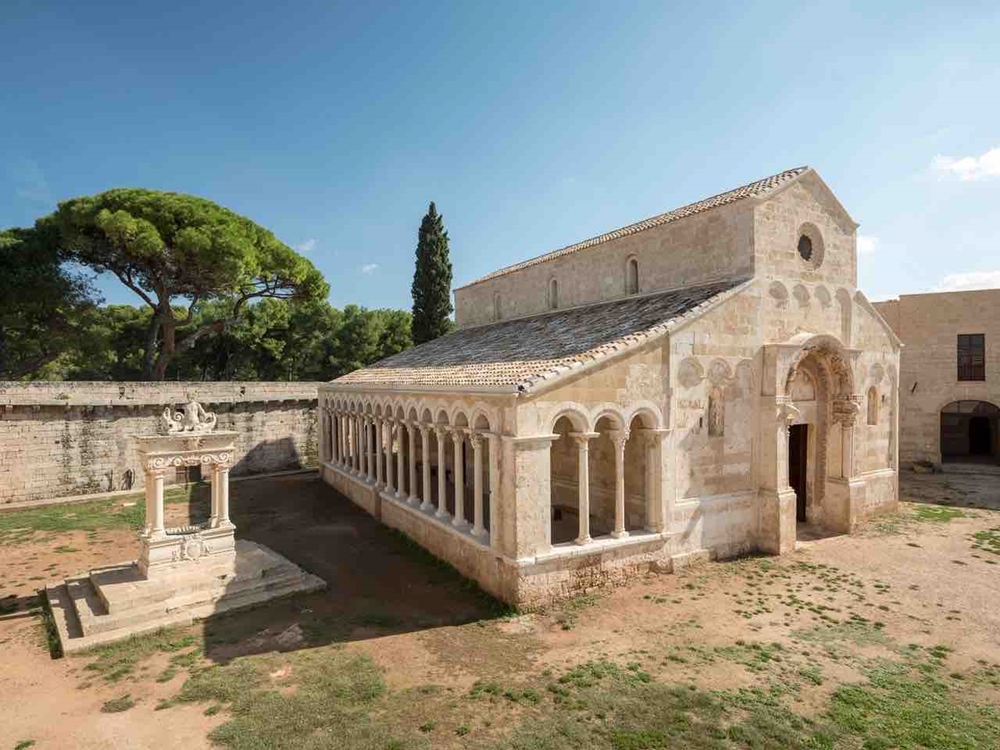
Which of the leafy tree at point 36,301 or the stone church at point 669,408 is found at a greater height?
the leafy tree at point 36,301

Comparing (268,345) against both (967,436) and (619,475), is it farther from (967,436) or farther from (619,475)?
(967,436)

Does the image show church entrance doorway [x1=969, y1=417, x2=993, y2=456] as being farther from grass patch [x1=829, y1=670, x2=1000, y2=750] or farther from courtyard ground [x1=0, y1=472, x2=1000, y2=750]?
grass patch [x1=829, y1=670, x2=1000, y2=750]

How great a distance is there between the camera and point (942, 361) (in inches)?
1051

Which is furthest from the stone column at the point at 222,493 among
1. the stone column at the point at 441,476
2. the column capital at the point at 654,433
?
the column capital at the point at 654,433

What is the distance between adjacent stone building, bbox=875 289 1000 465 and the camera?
25984 millimetres

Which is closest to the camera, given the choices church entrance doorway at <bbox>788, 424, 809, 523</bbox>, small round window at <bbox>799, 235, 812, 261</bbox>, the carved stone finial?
the carved stone finial

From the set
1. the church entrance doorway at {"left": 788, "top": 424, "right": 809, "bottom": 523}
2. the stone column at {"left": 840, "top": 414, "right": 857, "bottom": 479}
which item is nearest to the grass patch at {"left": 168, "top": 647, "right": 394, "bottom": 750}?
the church entrance doorway at {"left": 788, "top": 424, "right": 809, "bottom": 523}

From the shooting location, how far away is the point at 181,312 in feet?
135

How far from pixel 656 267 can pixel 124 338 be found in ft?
137

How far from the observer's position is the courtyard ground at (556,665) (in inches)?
292

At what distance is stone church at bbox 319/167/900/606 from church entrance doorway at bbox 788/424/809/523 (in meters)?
0.06

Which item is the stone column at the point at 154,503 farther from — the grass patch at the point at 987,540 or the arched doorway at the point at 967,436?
the arched doorway at the point at 967,436

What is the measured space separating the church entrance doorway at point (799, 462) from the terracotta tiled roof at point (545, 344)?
573cm

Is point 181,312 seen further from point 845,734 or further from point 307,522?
point 845,734
